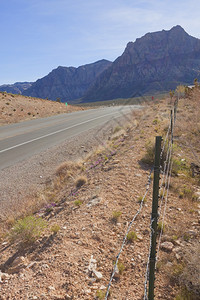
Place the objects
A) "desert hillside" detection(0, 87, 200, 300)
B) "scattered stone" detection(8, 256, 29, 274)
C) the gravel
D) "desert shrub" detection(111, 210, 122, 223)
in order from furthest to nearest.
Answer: the gravel
"desert shrub" detection(111, 210, 122, 223)
"scattered stone" detection(8, 256, 29, 274)
"desert hillside" detection(0, 87, 200, 300)

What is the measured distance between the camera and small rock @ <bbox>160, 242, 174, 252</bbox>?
386 cm

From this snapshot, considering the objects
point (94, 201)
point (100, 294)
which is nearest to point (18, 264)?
point (100, 294)

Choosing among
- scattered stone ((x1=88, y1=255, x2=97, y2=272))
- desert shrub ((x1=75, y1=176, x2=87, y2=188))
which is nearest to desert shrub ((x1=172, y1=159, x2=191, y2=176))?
desert shrub ((x1=75, y1=176, x2=87, y2=188))

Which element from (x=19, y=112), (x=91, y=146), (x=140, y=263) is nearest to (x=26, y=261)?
(x=140, y=263)

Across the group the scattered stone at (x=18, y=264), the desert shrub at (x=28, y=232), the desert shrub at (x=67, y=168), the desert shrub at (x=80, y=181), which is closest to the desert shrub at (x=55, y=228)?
the desert shrub at (x=28, y=232)

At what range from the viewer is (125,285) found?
315 centimetres

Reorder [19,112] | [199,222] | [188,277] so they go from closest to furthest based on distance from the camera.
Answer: [188,277], [199,222], [19,112]

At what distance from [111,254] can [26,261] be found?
1.36 meters

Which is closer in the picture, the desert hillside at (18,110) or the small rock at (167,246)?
the small rock at (167,246)

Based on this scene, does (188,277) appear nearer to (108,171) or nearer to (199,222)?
(199,222)

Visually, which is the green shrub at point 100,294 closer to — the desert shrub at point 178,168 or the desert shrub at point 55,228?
the desert shrub at point 55,228

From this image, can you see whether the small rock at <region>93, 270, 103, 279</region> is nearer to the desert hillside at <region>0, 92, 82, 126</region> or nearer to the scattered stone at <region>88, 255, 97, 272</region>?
the scattered stone at <region>88, 255, 97, 272</region>

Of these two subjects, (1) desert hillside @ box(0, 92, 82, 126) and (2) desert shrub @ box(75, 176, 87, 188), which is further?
(1) desert hillside @ box(0, 92, 82, 126)

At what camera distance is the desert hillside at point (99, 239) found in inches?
120
